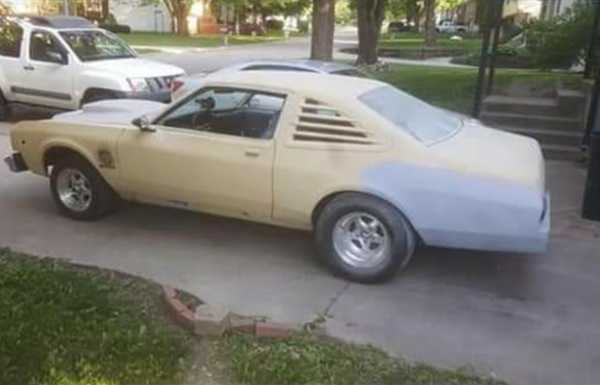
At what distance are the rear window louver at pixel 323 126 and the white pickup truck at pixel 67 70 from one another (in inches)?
251

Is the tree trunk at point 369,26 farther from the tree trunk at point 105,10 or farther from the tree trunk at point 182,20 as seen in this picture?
the tree trunk at point 105,10

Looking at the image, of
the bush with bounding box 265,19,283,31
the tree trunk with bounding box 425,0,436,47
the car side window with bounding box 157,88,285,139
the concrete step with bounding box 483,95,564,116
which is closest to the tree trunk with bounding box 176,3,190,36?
the tree trunk with bounding box 425,0,436,47

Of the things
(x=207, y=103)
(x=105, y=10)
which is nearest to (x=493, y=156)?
(x=207, y=103)

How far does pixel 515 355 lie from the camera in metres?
4.53

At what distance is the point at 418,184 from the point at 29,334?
9.23 ft

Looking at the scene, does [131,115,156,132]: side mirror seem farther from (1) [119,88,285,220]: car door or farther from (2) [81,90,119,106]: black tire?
(2) [81,90,119,106]: black tire

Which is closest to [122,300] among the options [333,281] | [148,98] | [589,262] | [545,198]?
[333,281]

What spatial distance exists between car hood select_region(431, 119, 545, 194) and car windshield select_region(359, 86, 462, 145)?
113 millimetres

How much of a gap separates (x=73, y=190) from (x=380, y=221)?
10.3ft

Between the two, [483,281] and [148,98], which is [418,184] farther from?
[148,98]

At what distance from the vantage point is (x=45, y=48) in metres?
12.0

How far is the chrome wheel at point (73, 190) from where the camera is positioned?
22.4 ft

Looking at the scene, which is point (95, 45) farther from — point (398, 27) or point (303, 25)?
point (303, 25)

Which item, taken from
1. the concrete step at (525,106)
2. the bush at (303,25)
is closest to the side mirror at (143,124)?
the concrete step at (525,106)
